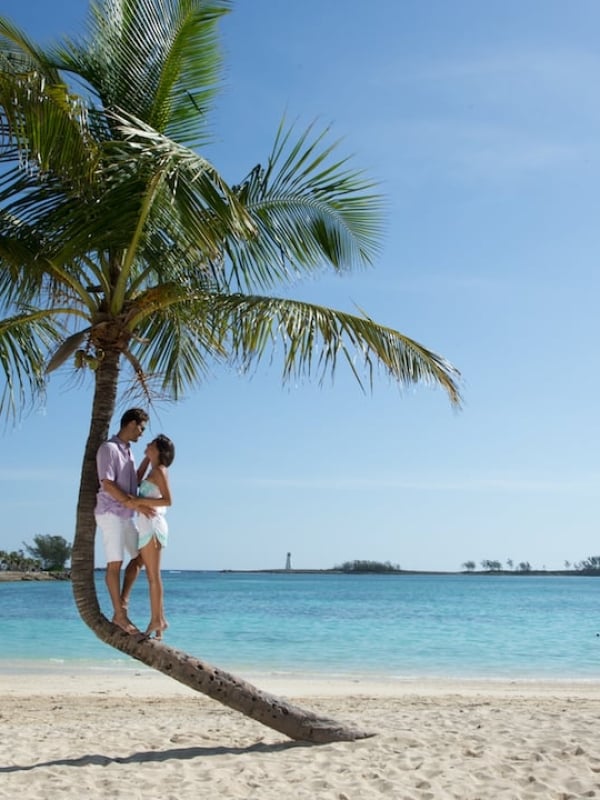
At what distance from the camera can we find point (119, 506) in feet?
22.6

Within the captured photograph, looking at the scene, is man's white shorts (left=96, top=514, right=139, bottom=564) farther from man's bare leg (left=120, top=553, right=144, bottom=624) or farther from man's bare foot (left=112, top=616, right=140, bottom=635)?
man's bare foot (left=112, top=616, right=140, bottom=635)

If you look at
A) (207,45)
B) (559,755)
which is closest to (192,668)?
(559,755)

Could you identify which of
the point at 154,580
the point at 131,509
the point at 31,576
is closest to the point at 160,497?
the point at 131,509

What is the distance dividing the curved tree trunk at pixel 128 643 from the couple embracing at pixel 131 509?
5.0 inches

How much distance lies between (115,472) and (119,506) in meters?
0.27

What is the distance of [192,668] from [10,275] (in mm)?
3546


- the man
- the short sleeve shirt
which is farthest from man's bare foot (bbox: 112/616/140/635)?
the short sleeve shirt

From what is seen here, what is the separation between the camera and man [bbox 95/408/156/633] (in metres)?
6.81

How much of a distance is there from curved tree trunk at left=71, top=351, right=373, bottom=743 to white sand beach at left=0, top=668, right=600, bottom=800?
0.28 meters

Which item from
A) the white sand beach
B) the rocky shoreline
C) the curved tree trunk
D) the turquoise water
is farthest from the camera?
the rocky shoreline

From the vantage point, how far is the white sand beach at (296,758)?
20.1 ft

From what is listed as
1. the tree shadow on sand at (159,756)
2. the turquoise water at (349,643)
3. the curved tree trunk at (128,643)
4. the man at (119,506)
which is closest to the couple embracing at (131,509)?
the man at (119,506)

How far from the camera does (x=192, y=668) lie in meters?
7.12

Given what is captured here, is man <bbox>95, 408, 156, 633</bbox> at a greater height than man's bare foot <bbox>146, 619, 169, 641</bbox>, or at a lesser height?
greater
